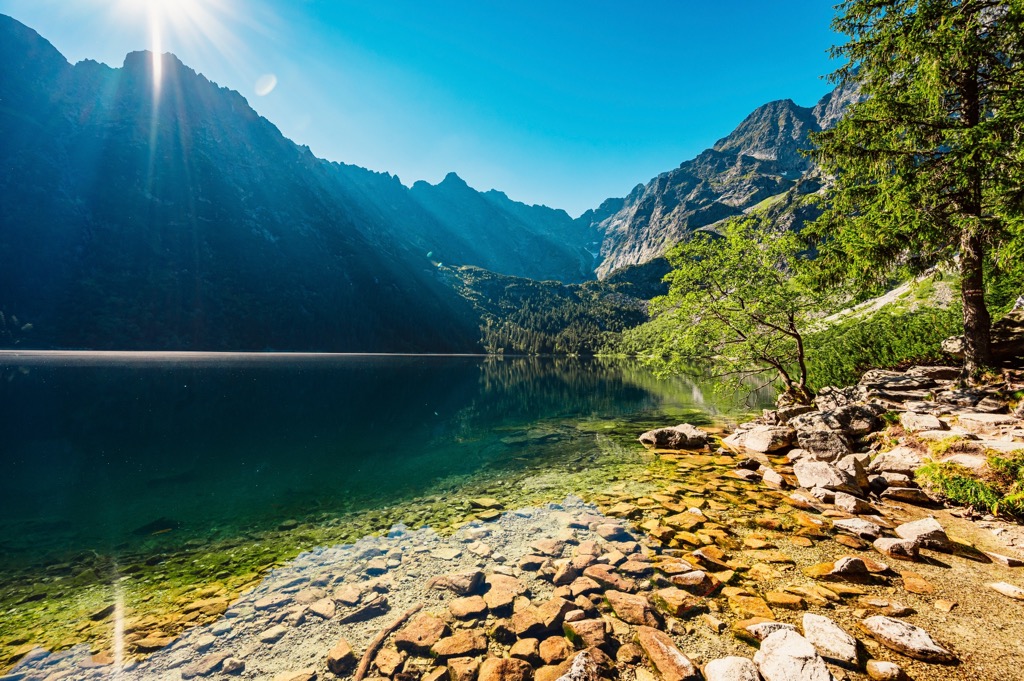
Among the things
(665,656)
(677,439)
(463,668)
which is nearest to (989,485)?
(665,656)

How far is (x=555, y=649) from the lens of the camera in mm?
6590

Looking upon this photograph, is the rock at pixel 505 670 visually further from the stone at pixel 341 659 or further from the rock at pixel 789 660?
the rock at pixel 789 660

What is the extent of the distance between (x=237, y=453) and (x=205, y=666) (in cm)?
1912

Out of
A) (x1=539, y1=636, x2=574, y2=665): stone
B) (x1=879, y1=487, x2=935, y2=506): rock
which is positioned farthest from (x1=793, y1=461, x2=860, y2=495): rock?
(x1=539, y1=636, x2=574, y2=665): stone

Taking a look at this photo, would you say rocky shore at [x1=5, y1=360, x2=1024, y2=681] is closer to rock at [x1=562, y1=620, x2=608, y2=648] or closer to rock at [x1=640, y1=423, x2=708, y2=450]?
rock at [x1=562, y1=620, x2=608, y2=648]

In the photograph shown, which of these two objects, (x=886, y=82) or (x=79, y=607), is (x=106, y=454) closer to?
(x=79, y=607)

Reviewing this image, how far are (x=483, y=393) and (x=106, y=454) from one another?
4027cm

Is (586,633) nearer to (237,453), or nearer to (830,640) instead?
(830,640)

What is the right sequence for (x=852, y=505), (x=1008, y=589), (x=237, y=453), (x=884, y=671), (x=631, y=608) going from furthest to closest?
(x=237, y=453) → (x=852, y=505) → (x=631, y=608) → (x=1008, y=589) → (x=884, y=671)

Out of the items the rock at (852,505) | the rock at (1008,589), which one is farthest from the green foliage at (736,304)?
the rock at (1008,589)

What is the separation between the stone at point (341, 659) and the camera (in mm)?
6566

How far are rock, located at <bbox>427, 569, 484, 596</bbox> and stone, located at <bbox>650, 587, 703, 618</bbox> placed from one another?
12.3ft

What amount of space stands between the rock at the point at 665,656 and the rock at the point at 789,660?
38.4 inches

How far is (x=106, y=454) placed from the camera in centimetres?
2227
